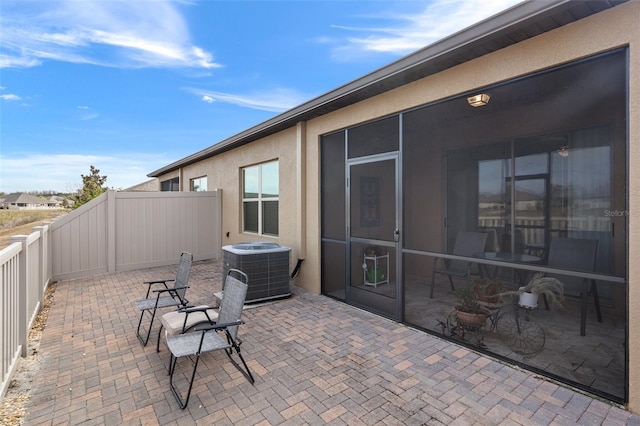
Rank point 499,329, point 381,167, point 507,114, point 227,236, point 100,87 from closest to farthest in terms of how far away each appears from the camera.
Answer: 1. point 499,329
2. point 381,167
3. point 507,114
4. point 227,236
5. point 100,87

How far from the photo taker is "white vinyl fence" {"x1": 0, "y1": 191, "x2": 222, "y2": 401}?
5863 mm

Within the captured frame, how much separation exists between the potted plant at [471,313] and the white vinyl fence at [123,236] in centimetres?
523

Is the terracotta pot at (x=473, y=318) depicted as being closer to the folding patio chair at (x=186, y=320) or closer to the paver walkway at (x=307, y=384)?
the paver walkway at (x=307, y=384)

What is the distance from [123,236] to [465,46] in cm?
777

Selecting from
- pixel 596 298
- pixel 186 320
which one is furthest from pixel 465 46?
pixel 186 320

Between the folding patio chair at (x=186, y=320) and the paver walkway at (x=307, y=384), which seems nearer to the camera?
the paver walkway at (x=307, y=384)

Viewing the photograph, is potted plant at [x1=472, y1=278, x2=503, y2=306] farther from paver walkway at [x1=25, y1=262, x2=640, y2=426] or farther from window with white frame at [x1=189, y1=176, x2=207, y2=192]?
window with white frame at [x1=189, y1=176, x2=207, y2=192]

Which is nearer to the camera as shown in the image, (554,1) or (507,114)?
(554,1)

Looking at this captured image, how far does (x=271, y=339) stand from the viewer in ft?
11.6

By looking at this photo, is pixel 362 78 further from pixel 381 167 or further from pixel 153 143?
pixel 153 143

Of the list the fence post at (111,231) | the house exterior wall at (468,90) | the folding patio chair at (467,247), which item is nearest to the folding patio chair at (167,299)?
the house exterior wall at (468,90)

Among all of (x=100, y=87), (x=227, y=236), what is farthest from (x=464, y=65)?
(x=100, y=87)

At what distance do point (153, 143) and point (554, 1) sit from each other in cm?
2535

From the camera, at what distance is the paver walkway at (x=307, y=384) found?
221 centimetres
